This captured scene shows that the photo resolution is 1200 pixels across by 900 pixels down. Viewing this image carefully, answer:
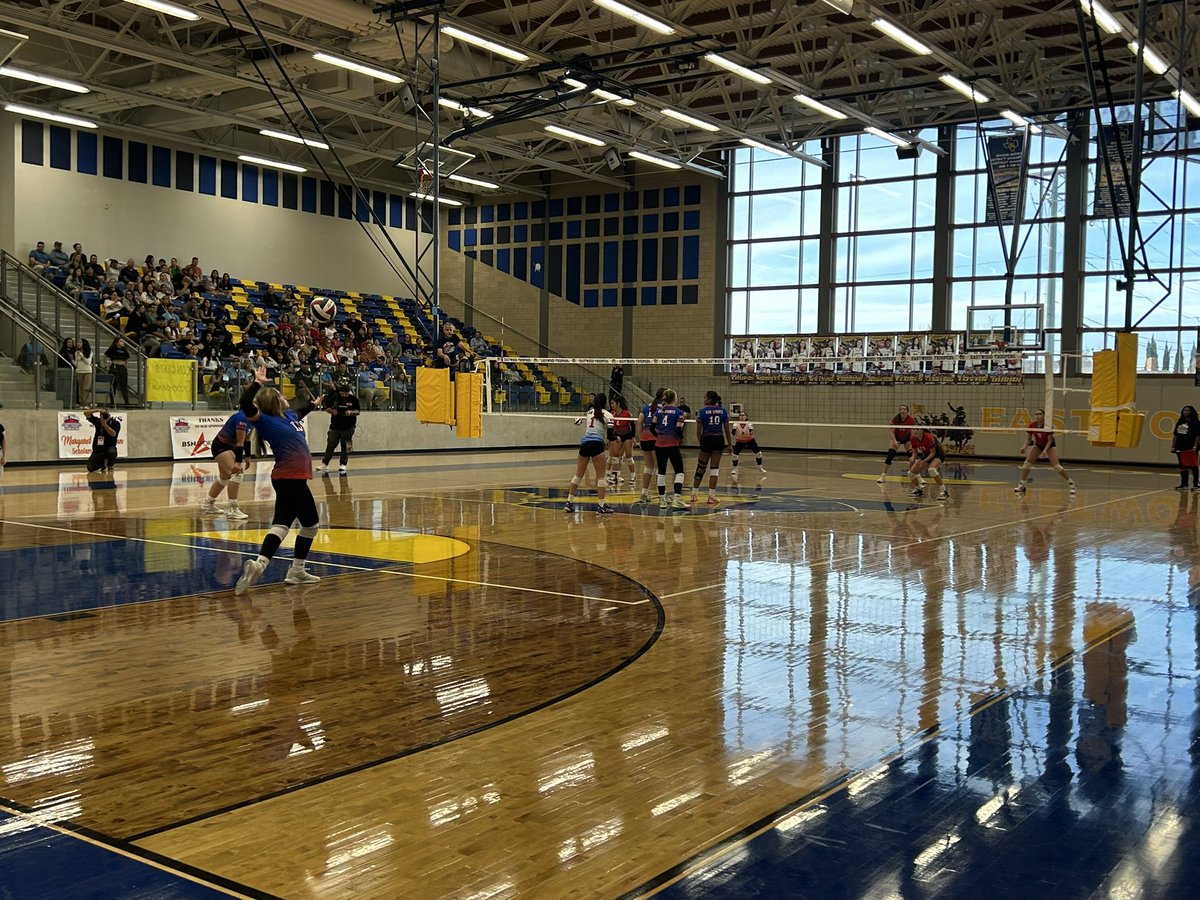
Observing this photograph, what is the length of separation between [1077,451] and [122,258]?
28.6 m

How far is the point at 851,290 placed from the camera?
35250mm

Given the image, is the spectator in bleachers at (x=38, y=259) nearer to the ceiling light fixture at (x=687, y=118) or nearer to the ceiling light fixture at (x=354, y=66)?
the ceiling light fixture at (x=354, y=66)

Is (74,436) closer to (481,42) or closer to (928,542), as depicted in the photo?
(481,42)

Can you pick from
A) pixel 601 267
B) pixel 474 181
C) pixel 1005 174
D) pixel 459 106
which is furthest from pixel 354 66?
pixel 601 267

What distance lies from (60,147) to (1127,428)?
28009 mm

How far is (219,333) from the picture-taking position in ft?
91.0

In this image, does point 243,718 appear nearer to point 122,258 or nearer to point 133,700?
point 133,700

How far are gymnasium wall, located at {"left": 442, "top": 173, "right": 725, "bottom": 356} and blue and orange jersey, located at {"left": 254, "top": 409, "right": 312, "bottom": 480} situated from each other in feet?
96.9

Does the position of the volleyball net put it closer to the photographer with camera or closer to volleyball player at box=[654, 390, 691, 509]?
the photographer with camera

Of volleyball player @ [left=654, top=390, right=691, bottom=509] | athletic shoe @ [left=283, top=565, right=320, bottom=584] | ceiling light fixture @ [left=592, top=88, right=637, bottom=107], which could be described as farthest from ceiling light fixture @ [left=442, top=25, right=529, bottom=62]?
athletic shoe @ [left=283, top=565, right=320, bottom=584]

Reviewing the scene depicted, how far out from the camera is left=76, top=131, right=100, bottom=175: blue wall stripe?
99.3 ft

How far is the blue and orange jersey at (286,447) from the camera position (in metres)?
9.09

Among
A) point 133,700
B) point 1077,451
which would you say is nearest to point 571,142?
point 1077,451

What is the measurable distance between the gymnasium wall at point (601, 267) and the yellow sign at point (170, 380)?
17.6 m
